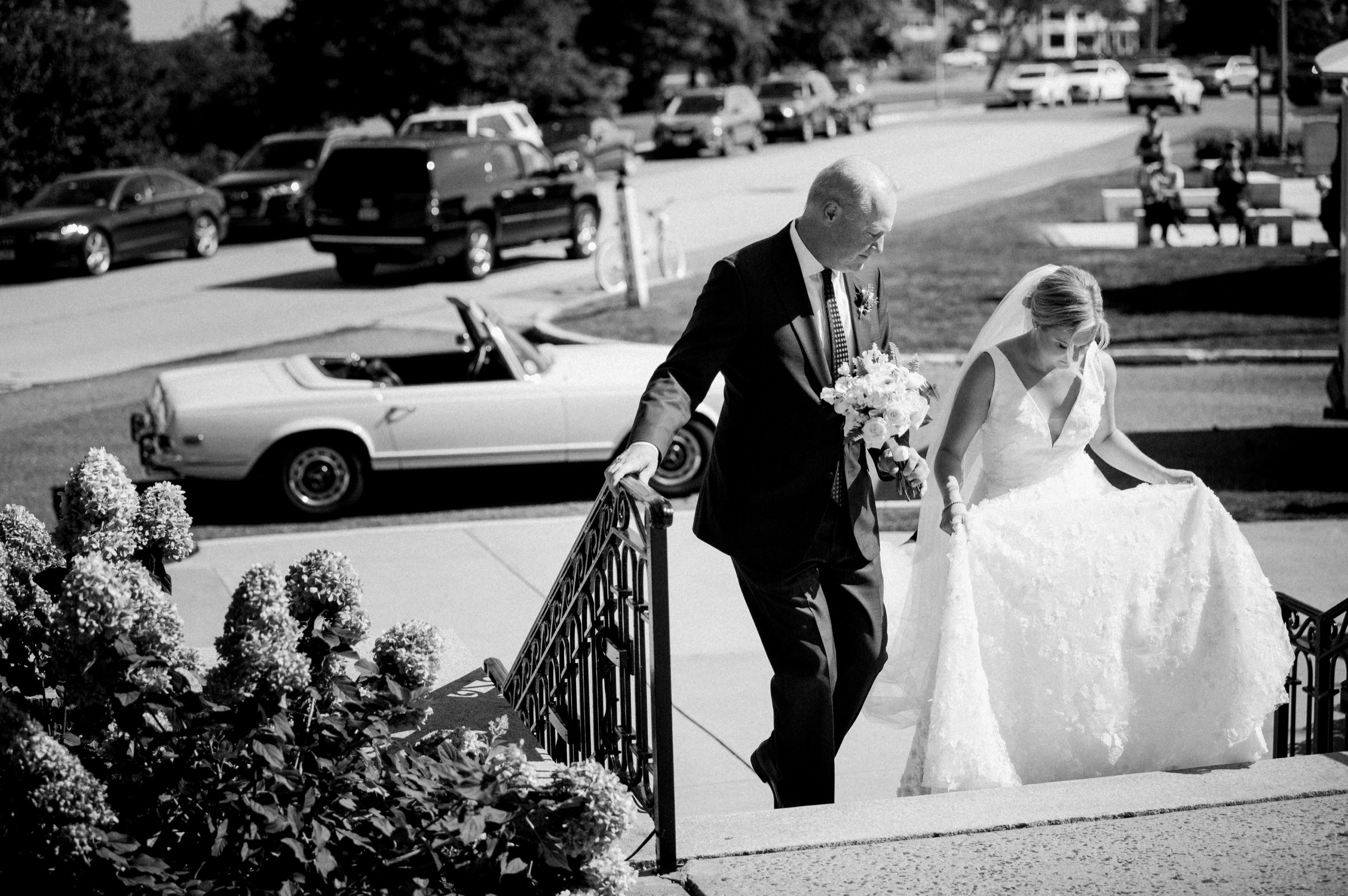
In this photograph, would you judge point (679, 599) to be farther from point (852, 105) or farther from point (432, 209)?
point (852, 105)

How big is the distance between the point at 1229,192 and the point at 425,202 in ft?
36.5

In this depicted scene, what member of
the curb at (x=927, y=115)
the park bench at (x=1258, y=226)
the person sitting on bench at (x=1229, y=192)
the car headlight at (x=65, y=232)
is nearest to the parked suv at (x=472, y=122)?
the car headlight at (x=65, y=232)

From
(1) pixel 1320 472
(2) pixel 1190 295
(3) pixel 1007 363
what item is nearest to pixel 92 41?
(2) pixel 1190 295

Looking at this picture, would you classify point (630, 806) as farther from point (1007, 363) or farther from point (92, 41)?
point (92, 41)

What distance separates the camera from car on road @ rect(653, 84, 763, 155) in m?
40.2

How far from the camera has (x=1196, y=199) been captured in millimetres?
24484

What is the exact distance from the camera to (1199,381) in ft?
44.8

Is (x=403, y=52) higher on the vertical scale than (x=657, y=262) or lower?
higher

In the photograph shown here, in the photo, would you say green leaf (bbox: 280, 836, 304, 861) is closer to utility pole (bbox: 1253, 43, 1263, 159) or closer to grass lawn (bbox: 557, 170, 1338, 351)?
grass lawn (bbox: 557, 170, 1338, 351)

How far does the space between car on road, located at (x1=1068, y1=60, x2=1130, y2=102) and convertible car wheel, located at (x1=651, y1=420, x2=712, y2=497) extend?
5884 centimetres

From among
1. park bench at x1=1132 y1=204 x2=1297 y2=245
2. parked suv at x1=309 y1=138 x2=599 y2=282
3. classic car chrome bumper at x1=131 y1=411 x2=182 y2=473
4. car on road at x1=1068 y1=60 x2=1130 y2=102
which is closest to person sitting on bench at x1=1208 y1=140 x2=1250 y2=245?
park bench at x1=1132 y1=204 x2=1297 y2=245

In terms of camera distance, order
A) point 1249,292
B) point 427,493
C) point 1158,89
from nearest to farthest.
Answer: point 427,493 → point 1249,292 → point 1158,89

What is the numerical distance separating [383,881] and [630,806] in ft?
1.93

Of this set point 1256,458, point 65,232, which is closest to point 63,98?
point 65,232
